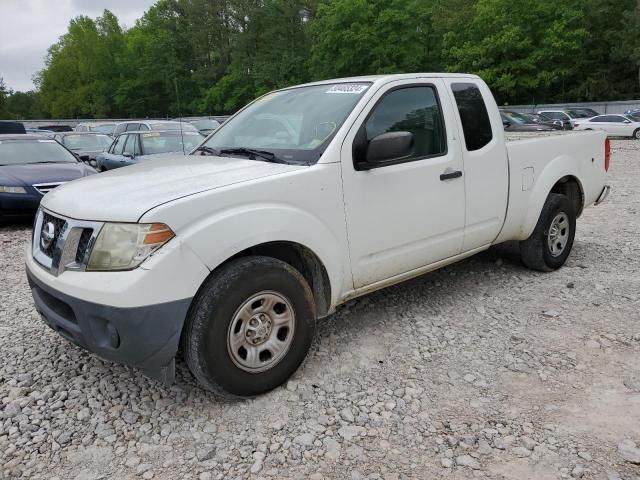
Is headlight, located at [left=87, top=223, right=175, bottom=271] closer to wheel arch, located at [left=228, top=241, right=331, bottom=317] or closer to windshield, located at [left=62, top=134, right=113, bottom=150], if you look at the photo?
wheel arch, located at [left=228, top=241, right=331, bottom=317]

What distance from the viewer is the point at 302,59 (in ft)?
186

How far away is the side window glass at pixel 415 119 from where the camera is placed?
3.60m

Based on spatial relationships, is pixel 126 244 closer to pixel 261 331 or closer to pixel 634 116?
pixel 261 331

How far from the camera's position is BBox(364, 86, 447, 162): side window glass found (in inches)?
142

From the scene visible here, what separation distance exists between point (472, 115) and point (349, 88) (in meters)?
1.11

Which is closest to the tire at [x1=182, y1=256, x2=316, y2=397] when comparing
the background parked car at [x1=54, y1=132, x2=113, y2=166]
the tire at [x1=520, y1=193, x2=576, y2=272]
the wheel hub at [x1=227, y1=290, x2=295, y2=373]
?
the wheel hub at [x1=227, y1=290, x2=295, y2=373]

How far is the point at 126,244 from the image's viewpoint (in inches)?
102

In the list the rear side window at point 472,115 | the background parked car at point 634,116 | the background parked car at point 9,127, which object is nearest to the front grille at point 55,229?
the rear side window at point 472,115

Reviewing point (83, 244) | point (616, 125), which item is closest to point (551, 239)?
point (83, 244)

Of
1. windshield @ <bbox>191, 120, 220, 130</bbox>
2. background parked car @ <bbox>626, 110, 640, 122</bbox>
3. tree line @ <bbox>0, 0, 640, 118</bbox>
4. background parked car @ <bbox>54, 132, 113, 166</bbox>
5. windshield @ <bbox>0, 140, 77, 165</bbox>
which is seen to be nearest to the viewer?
windshield @ <bbox>0, 140, 77, 165</bbox>

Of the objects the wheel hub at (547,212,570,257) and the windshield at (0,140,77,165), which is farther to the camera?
the windshield at (0,140,77,165)

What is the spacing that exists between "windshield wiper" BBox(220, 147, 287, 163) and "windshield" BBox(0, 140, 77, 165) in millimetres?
6628

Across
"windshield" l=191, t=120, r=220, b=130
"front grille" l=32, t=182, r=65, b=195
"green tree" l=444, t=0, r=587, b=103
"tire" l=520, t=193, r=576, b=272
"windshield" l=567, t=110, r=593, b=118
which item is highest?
"green tree" l=444, t=0, r=587, b=103

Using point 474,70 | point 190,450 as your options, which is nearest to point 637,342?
point 190,450
